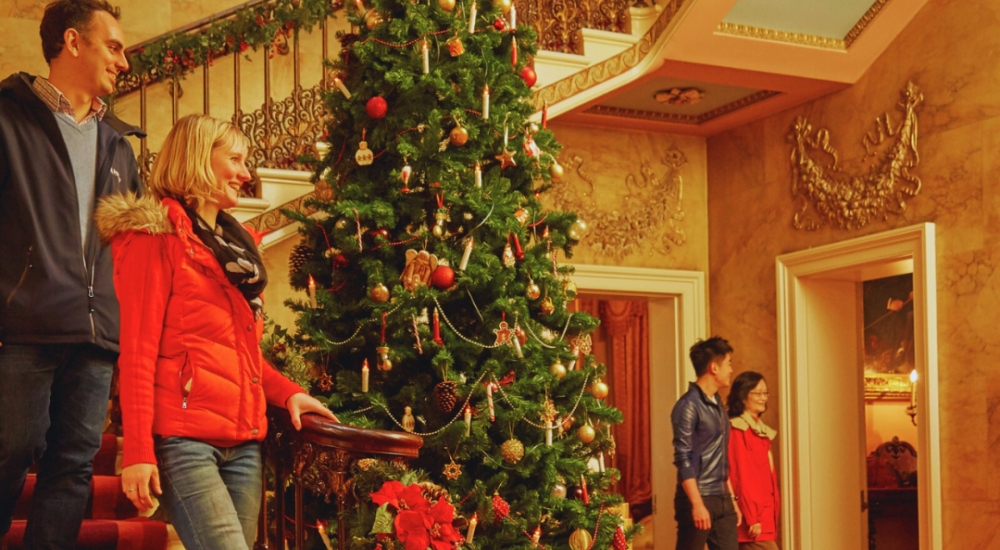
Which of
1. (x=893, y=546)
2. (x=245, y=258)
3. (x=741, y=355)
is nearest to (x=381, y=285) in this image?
(x=245, y=258)

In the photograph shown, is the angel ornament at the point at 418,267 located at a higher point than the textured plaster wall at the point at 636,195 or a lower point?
lower

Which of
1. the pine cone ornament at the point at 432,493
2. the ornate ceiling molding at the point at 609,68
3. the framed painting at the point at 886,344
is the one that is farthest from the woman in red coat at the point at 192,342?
the framed painting at the point at 886,344

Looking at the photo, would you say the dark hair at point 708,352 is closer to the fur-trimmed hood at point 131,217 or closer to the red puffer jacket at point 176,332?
the red puffer jacket at point 176,332

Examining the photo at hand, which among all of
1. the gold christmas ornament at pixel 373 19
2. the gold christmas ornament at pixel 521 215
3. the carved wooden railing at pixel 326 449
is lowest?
the carved wooden railing at pixel 326 449

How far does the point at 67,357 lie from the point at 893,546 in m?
7.73

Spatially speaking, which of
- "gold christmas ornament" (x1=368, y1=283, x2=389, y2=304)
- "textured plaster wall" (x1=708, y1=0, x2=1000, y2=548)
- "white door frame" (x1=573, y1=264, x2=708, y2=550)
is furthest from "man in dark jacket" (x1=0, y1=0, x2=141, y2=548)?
"white door frame" (x1=573, y1=264, x2=708, y2=550)

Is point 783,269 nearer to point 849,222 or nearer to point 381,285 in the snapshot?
point 849,222

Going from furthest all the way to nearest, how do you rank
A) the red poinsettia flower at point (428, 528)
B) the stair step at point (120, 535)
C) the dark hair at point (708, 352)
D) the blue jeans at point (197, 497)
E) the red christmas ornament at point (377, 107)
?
1. the dark hair at point (708, 352)
2. the red christmas ornament at point (377, 107)
3. the stair step at point (120, 535)
4. the red poinsettia flower at point (428, 528)
5. the blue jeans at point (197, 497)

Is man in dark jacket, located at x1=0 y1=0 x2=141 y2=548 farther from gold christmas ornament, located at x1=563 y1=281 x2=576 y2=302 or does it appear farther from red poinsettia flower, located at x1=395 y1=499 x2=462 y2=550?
gold christmas ornament, located at x1=563 y1=281 x2=576 y2=302

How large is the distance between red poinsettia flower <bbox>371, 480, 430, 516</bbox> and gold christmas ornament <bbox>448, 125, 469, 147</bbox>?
4.48 feet

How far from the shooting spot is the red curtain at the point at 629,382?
11.7m

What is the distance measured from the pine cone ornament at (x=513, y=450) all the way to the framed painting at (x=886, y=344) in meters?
6.48

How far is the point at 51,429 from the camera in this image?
246cm

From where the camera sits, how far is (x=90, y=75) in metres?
2.65
